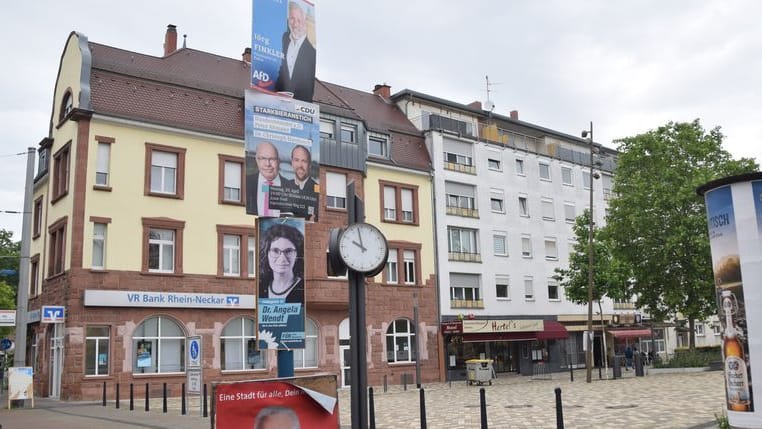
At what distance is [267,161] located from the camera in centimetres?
1443

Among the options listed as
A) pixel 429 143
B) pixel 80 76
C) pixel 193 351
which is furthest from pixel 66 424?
pixel 429 143

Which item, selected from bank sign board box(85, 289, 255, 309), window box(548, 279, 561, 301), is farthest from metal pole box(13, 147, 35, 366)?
window box(548, 279, 561, 301)

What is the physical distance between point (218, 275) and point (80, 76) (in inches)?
366

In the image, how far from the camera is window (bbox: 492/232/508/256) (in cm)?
4203

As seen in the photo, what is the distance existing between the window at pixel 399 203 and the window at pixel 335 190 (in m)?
2.31

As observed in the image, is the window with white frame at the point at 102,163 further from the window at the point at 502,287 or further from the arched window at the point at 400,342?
the window at the point at 502,287

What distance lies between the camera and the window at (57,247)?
2892cm

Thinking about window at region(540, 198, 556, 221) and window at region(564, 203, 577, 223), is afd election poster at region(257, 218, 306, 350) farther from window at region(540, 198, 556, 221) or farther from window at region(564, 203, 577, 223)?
window at region(564, 203, 577, 223)

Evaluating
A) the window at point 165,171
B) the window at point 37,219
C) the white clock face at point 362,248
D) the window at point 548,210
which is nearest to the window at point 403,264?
A: the window at point 548,210

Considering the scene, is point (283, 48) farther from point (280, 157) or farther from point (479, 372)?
point (479, 372)

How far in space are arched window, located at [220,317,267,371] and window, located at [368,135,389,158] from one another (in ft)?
36.4

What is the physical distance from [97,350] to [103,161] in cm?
704

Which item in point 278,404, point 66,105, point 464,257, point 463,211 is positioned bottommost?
point 278,404

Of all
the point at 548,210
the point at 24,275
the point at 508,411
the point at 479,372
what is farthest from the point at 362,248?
the point at 548,210
